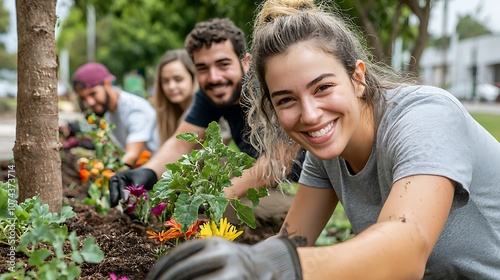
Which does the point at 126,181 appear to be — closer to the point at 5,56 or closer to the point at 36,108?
the point at 36,108

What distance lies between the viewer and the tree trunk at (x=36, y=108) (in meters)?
2.30

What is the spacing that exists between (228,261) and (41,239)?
1.51ft

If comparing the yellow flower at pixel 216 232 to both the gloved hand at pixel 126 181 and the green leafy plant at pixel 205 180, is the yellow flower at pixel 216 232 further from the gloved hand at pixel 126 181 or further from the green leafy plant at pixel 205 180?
the gloved hand at pixel 126 181

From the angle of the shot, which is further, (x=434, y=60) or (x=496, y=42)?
(x=434, y=60)

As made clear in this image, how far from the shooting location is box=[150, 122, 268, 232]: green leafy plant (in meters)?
1.92

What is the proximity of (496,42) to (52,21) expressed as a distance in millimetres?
44759

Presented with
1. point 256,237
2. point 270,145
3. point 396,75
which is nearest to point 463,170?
point 396,75

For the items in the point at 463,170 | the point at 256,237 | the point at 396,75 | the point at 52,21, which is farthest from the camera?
the point at 256,237

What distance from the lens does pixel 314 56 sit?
1770mm

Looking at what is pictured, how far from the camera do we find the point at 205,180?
1.95 m

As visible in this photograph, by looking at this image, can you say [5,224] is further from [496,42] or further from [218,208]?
[496,42]

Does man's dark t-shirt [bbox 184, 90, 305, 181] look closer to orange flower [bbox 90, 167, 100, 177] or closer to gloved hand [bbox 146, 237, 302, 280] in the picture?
orange flower [bbox 90, 167, 100, 177]

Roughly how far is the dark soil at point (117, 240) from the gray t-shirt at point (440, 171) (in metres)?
0.65

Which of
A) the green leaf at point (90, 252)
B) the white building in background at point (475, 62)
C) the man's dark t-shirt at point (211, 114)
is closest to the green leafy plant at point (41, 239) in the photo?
the green leaf at point (90, 252)
